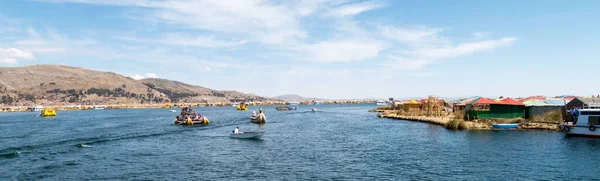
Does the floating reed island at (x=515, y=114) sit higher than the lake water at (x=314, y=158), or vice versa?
the floating reed island at (x=515, y=114)

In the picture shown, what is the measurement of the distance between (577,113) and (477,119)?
51.5ft

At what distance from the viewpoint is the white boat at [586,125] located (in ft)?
169

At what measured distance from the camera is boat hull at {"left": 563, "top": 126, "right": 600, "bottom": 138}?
51.5 meters

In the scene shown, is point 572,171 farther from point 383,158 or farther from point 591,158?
point 383,158

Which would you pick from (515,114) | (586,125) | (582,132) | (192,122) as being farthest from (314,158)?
(192,122)

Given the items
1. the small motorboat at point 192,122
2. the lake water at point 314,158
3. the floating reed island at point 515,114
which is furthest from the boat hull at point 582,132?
the small motorboat at point 192,122

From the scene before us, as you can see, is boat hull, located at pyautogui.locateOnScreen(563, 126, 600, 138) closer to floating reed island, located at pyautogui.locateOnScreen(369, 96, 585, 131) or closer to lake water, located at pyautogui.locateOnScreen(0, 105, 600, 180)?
lake water, located at pyautogui.locateOnScreen(0, 105, 600, 180)

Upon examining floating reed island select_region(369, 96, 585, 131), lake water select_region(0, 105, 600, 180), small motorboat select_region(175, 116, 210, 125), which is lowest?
lake water select_region(0, 105, 600, 180)

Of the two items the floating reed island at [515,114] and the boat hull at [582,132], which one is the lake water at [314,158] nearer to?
the boat hull at [582,132]

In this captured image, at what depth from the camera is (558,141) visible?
48.1 m

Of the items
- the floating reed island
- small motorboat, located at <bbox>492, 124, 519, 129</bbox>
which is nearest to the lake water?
small motorboat, located at <bbox>492, 124, 519, 129</bbox>

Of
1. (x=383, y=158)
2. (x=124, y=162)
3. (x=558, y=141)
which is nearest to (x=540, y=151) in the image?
(x=558, y=141)

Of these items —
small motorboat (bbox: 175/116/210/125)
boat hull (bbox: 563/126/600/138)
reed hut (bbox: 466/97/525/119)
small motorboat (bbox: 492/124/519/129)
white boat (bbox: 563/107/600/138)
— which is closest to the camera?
white boat (bbox: 563/107/600/138)

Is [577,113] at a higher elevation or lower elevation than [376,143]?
higher
